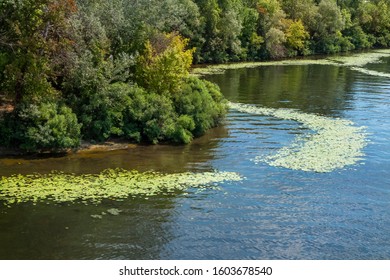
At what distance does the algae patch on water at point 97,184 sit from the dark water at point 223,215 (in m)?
0.79

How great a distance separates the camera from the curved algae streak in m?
28.7

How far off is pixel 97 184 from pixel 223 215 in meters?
6.77

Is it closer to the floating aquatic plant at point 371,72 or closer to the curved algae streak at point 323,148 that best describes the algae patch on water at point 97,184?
the curved algae streak at point 323,148

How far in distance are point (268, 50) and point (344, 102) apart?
1679 inches

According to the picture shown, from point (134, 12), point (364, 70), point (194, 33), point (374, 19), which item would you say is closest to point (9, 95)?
point (134, 12)

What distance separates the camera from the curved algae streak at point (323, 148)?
28688mm

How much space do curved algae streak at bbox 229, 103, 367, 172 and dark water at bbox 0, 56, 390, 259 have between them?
79 cm

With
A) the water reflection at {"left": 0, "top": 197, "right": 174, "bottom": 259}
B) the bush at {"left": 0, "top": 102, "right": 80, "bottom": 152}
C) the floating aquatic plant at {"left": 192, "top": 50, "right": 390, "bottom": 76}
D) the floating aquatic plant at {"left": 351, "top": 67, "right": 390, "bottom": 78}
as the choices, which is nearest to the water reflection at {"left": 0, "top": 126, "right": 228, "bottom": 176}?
the bush at {"left": 0, "top": 102, "right": 80, "bottom": 152}

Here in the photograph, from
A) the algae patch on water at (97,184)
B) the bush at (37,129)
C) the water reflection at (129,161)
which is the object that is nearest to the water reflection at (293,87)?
the water reflection at (129,161)

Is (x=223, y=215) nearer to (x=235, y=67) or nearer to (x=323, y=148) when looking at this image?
(x=323, y=148)

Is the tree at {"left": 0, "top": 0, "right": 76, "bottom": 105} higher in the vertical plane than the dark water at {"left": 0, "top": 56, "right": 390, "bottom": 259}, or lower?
higher

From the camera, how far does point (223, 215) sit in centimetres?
2162

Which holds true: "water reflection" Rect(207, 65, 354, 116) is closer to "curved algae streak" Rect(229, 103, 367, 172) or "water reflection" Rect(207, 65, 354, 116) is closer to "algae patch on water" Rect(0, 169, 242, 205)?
"curved algae streak" Rect(229, 103, 367, 172)

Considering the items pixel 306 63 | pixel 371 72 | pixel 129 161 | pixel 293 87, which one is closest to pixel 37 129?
pixel 129 161
